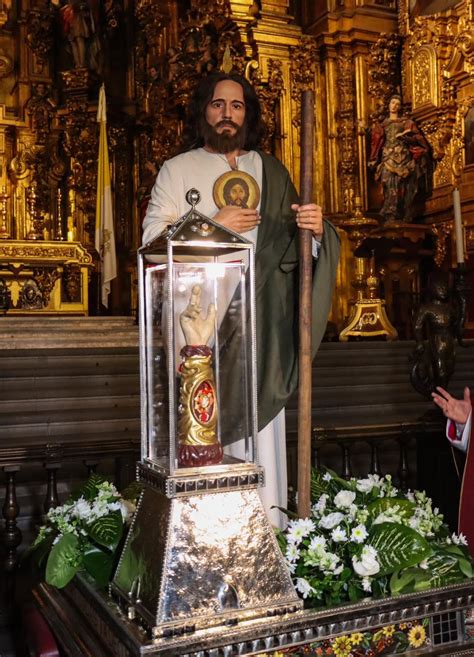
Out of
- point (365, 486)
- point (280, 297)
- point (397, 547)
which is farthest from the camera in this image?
point (280, 297)

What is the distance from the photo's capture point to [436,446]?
419cm

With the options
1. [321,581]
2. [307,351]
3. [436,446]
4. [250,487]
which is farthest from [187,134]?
[436,446]

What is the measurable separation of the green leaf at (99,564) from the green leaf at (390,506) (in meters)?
0.71

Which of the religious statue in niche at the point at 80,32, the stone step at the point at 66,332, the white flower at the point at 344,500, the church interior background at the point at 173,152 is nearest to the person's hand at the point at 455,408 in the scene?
the white flower at the point at 344,500

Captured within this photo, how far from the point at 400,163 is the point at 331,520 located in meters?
10.1

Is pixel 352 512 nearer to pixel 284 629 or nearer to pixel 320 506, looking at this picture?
pixel 320 506

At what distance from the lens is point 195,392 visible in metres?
1.83

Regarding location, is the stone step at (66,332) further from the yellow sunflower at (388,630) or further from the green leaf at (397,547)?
the yellow sunflower at (388,630)

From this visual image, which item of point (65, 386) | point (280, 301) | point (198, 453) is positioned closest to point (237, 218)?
point (280, 301)

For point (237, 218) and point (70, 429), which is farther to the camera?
point (70, 429)

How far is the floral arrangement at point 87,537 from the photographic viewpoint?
2119 mm

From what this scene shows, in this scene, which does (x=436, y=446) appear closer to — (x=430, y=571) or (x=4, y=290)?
(x=430, y=571)

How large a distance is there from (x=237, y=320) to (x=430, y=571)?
Answer: 787 mm

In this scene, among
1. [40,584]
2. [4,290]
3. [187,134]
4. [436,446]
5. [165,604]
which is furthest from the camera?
[4,290]
